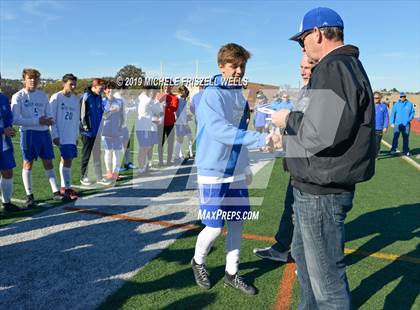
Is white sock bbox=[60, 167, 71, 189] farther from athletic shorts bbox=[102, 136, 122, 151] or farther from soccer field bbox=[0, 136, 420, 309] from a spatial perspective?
athletic shorts bbox=[102, 136, 122, 151]

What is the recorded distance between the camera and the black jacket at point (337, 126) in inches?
69.9

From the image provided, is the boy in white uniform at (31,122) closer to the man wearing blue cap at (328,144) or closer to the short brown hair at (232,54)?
the short brown hair at (232,54)

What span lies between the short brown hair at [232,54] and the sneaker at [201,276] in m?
2.08

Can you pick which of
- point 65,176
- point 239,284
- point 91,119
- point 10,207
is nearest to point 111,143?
point 91,119

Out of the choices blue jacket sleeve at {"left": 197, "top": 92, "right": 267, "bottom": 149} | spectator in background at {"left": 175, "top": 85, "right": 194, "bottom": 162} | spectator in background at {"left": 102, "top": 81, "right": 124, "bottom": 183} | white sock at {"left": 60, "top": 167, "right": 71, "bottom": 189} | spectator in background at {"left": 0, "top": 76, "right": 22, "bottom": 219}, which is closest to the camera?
blue jacket sleeve at {"left": 197, "top": 92, "right": 267, "bottom": 149}

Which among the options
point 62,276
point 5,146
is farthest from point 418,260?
point 5,146

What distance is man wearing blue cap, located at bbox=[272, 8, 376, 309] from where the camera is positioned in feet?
5.86

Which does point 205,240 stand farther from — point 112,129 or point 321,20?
point 112,129

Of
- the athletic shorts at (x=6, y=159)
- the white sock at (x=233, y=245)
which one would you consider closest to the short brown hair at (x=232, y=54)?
the white sock at (x=233, y=245)

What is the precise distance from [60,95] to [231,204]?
15.5 feet

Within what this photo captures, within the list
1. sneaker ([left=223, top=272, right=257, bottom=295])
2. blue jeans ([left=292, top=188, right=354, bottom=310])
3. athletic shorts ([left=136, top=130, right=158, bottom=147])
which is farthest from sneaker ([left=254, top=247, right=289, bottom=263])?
athletic shorts ([left=136, top=130, right=158, bottom=147])

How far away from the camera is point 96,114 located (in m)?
7.41

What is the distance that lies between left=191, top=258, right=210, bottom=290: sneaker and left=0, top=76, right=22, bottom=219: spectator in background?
368cm

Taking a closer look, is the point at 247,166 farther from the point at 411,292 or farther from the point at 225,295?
the point at 411,292
